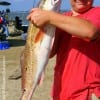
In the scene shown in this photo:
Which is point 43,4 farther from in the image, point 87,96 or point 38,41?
point 87,96

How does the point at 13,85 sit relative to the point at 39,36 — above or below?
below

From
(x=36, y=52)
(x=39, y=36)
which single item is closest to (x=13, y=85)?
(x=36, y=52)

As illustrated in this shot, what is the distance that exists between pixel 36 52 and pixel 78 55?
1.11ft

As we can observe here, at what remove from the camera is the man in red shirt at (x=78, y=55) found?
3055 mm

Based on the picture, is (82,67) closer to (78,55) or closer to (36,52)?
(78,55)

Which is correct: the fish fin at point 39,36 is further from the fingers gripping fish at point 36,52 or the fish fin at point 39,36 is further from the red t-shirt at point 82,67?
the red t-shirt at point 82,67

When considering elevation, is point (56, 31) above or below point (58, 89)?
above

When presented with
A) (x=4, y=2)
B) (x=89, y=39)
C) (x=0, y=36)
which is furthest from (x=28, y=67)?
(x=4, y=2)

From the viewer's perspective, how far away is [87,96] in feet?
10.5

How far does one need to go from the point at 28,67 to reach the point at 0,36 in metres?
18.2

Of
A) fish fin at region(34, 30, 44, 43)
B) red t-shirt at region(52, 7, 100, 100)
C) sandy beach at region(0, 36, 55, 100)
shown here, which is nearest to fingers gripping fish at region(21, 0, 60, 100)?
fish fin at region(34, 30, 44, 43)

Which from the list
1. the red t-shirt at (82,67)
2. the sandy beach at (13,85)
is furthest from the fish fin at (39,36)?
the sandy beach at (13,85)

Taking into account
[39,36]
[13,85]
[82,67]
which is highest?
[39,36]

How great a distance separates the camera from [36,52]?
324 centimetres
